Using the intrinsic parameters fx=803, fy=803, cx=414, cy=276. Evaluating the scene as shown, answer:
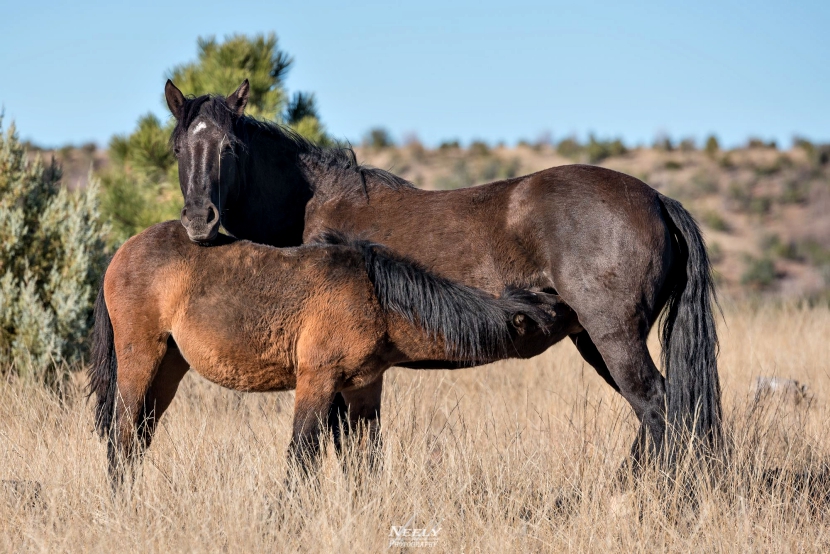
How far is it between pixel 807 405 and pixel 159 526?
4.89 m

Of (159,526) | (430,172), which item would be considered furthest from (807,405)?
(430,172)

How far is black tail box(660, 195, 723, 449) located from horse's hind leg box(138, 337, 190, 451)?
2.74m

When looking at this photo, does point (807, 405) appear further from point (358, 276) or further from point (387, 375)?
point (358, 276)

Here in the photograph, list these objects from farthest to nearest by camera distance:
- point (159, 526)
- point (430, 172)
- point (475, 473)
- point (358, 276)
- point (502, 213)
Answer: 1. point (430, 172)
2. point (502, 213)
3. point (475, 473)
4. point (358, 276)
5. point (159, 526)

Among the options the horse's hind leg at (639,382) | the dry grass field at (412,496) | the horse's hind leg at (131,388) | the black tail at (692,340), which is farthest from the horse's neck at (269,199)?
the black tail at (692,340)

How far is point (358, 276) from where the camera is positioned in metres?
4.00

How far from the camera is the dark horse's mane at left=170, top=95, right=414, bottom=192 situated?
471 centimetres

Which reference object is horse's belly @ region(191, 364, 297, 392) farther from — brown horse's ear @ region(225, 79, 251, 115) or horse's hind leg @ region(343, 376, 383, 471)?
brown horse's ear @ region(225, 79, 251, 115)

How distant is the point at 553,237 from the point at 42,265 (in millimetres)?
5182

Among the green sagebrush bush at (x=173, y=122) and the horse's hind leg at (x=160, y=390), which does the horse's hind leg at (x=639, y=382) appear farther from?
the green sagebrush bush at (x=173, y=122)

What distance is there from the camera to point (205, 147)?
182 inches

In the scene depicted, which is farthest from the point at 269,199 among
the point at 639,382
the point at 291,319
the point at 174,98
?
the point at 639,382

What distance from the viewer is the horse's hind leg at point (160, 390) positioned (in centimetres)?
430

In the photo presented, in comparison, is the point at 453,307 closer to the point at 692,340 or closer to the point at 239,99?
the point at 692,340
